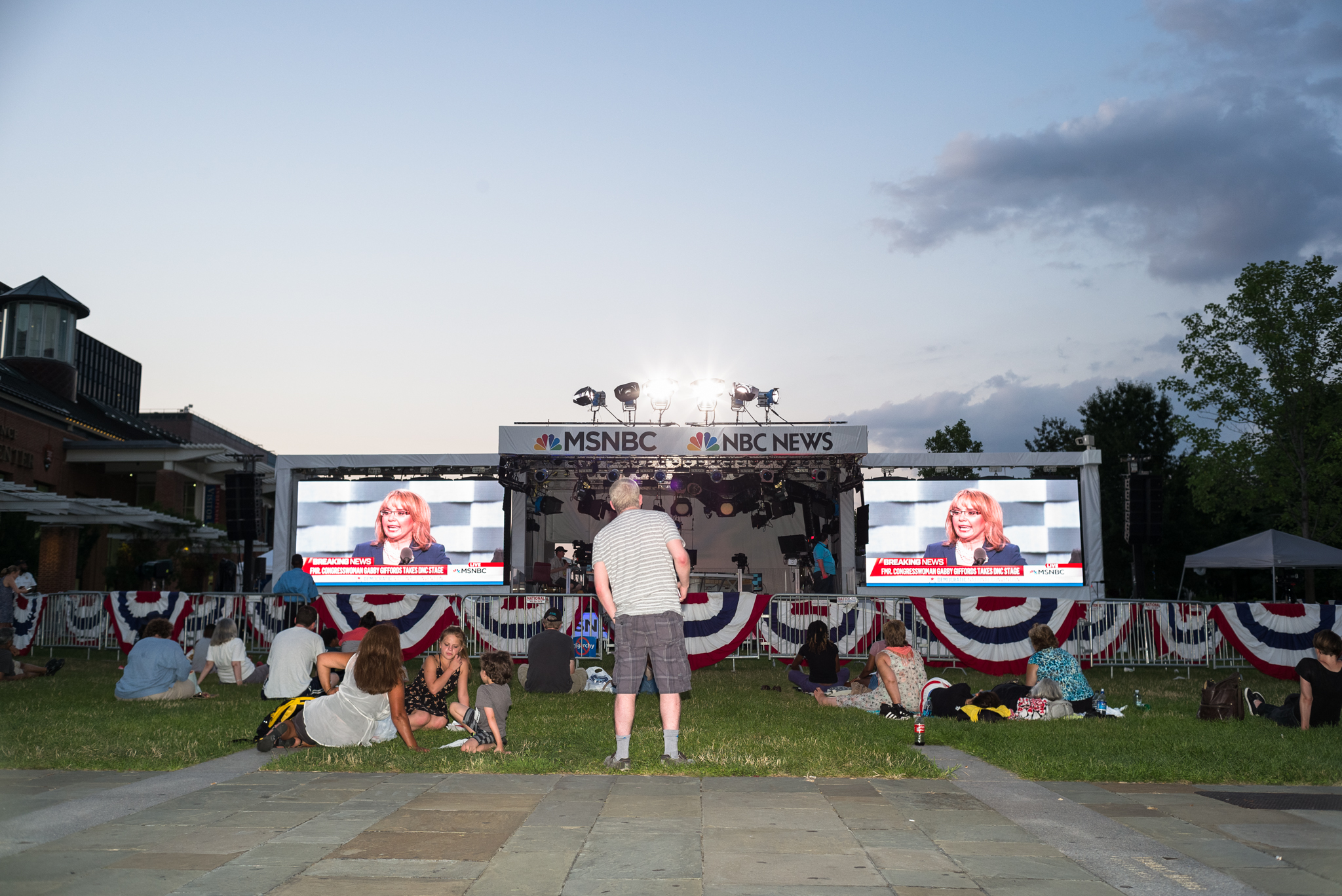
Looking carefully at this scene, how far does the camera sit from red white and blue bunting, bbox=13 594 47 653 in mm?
16859

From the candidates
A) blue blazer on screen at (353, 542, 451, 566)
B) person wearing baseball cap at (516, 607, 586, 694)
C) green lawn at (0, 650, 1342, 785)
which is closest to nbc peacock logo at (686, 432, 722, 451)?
blue blazer on screen at (353, 542, 451, 566)

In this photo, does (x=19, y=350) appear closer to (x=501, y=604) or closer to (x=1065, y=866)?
(x=501, y=604)

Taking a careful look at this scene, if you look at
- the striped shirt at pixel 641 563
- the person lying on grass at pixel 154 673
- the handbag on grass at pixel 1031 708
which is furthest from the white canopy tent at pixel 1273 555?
the person lying on grass at pixel 154 673

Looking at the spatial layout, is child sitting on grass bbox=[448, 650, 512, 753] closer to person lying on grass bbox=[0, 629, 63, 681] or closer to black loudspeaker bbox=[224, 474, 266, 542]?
person lying on grass bbox=[0, 629, 63, 681]

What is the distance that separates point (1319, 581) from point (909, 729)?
139ft

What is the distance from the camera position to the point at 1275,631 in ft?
49.7

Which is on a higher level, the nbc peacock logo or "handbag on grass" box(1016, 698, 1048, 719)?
the nbc peacock logo

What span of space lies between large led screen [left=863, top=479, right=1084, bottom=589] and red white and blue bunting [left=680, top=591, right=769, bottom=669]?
19.0 ft

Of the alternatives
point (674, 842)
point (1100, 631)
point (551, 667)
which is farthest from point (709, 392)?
point (674, 842)

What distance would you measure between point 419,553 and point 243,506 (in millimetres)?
3879

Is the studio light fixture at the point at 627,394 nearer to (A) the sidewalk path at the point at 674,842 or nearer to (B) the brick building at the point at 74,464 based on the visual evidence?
(B) the brick building at the point at 74,464

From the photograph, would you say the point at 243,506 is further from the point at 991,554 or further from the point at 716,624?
the point at 991,554

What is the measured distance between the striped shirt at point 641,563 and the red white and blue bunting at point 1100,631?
1137 cm

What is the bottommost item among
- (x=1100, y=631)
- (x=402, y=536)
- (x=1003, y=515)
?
(x=1100, y=631)
